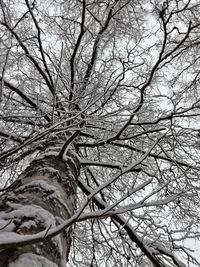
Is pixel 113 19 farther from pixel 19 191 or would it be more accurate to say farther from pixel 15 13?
pixel 19 191

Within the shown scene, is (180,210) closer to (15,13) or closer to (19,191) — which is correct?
(19,191)

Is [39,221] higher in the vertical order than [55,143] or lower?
lower

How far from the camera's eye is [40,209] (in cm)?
142

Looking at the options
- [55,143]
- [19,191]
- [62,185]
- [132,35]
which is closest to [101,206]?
[55,143]

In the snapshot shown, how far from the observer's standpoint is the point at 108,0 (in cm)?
416

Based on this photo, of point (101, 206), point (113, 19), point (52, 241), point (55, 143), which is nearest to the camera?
point (52, 241)

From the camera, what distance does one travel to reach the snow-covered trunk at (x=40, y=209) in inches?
42.7

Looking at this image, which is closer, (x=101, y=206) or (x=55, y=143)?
(x=55, y=143)

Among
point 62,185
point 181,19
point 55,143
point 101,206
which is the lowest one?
point 62,185

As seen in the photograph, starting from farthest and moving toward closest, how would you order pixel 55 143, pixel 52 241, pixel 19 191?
pixel 55 143, pixel 19 191, pixel 52 241

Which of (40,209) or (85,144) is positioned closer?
(40,209)

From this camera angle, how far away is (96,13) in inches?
182

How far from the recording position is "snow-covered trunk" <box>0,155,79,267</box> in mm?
1084

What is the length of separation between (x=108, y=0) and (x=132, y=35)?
54 centimetres
